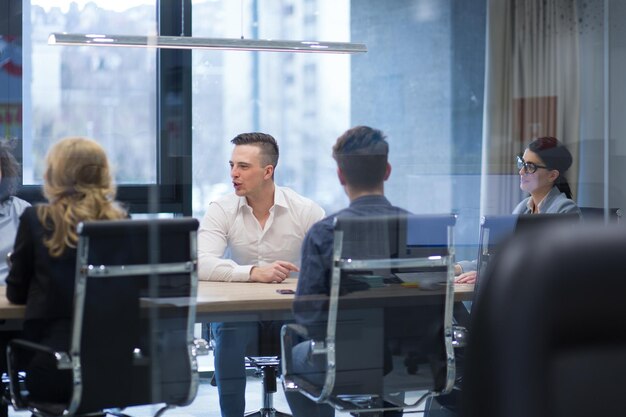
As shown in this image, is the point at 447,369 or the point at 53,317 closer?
the point at 53,317

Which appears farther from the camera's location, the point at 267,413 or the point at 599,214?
the point at 599,214

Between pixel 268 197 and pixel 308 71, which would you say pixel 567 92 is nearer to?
pixel 308 71

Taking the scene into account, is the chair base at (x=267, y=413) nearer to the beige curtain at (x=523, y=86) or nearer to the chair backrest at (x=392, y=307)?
the chair backrest at (x=392, y=307)

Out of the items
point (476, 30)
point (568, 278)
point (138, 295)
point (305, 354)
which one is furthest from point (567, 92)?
point (568, 278)

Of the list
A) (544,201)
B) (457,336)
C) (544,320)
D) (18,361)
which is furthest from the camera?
(544,201)

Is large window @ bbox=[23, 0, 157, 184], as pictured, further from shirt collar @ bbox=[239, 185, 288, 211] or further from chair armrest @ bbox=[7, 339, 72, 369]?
chair armrest @ bbox=[7, 339, 72, 369]

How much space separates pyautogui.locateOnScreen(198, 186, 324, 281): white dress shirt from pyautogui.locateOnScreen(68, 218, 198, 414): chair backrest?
0.61 feet

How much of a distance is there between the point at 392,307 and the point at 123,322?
2.68ft

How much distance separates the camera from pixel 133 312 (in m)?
A: 2.92

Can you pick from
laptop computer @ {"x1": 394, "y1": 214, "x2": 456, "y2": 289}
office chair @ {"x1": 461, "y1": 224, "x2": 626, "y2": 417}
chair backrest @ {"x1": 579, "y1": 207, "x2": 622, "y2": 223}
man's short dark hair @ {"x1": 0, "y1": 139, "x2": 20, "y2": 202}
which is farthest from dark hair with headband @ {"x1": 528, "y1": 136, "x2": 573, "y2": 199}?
office chair @ {"x1": 461, "y1": 224, "x2": 626, "y2": 417}

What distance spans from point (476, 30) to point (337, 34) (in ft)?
1.79

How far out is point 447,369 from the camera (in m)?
2.95

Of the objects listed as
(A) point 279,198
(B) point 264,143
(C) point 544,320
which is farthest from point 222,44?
(C) point 544,320

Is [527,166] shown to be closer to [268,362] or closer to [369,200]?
[369,200]
